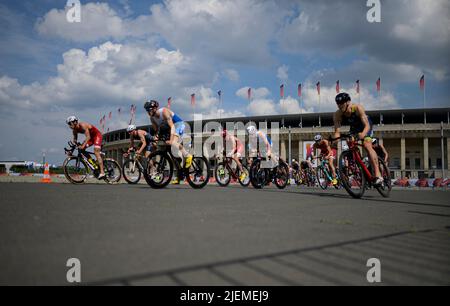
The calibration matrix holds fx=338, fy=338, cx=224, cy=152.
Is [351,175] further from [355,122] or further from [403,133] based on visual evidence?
[403,133]

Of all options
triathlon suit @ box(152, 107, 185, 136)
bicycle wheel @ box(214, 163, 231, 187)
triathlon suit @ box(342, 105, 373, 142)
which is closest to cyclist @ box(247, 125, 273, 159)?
bicycle wheel @ box(214, 163, 231, 187)

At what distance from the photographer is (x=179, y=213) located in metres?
4.03

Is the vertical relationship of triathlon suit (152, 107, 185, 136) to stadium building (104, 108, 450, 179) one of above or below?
below

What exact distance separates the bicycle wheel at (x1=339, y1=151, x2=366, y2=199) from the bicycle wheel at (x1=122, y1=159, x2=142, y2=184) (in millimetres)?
7240

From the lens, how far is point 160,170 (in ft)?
28.4

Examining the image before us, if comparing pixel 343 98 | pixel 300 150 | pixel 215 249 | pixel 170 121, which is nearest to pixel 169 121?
pixel 170 121

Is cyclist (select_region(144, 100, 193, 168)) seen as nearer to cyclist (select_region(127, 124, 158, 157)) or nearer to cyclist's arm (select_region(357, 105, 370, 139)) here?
cyclist (select_region(127, 124, 158, 157))

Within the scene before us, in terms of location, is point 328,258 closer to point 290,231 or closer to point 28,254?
point 290,231

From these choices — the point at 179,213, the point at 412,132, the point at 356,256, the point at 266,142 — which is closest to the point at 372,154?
the point at 266,142

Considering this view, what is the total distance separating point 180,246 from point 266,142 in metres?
8.99

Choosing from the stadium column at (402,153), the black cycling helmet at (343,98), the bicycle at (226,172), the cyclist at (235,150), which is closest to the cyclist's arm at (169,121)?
the cyclist at (235,150)

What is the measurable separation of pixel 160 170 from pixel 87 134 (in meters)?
4.15

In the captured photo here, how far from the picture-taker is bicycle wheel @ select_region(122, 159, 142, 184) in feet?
39.1
